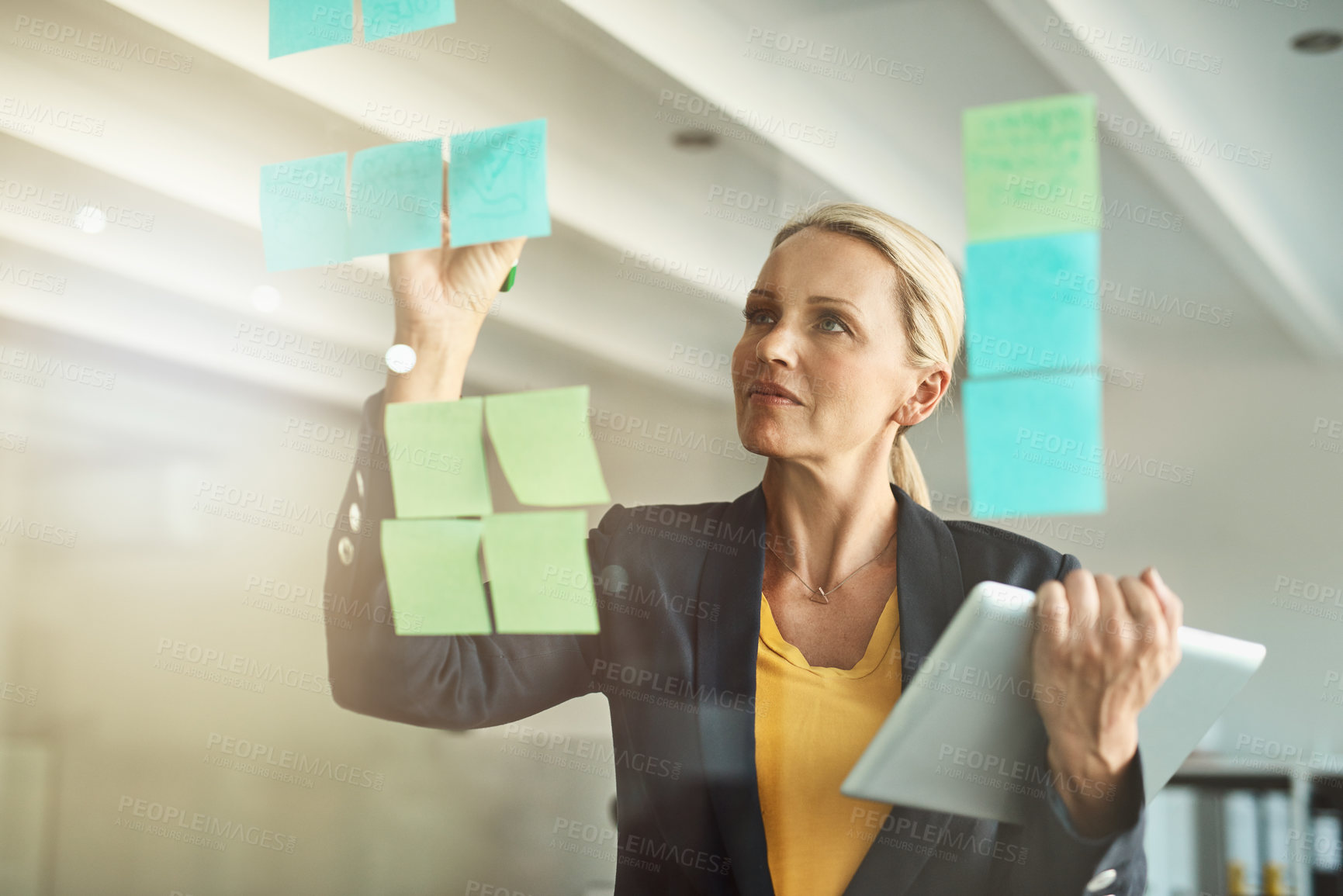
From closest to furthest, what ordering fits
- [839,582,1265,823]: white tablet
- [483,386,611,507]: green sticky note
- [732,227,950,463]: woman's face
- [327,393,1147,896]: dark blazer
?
[839,582,1265,823]: white tablet
[327,393,1147,896]: dark blazer
[732,227,950,463]: woman's face
[483,386,611,507]: green sticky note

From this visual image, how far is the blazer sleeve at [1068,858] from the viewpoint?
1.09m

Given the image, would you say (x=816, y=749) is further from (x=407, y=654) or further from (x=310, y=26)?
(x=310, y=26)

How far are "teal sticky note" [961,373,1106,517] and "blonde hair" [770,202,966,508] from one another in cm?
7

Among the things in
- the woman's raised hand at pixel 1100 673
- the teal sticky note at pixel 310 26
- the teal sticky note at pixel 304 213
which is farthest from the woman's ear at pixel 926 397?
the teal sticky note at pixel 310 26

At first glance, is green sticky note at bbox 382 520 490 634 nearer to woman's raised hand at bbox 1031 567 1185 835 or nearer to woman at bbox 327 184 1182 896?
woman at bbox 327 184 1182 896

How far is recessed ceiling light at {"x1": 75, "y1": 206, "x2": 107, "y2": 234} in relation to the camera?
5.77 feet

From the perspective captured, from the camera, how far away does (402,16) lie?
1696mm

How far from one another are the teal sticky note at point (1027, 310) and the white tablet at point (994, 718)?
0.36 metres

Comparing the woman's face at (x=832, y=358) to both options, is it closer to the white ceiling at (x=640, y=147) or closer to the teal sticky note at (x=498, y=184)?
the white ceiling at (x=640, y=147)

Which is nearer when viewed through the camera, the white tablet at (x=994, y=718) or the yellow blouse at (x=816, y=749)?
the white tablet at (x=994, y=718)

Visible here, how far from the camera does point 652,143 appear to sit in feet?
4.98

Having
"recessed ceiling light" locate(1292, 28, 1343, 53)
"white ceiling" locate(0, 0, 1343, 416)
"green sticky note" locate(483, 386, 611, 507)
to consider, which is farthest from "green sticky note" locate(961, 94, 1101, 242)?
"green sticky note" locate(483, 386, 611, 507)

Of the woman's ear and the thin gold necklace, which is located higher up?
the woman's ear

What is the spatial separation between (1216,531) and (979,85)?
66 centimetres
